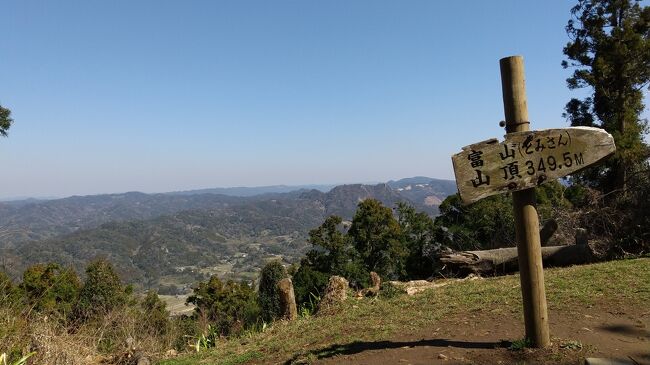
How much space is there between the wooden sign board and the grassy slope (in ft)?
8.03

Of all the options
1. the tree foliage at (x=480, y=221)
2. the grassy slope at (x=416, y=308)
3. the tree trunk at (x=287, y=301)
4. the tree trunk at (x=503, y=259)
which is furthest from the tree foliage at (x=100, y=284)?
the tree trunk at (x=503, y=259)

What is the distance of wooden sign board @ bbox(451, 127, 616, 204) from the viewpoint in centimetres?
366

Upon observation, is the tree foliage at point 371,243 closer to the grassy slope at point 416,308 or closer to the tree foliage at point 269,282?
the tree foliage at point 269,282

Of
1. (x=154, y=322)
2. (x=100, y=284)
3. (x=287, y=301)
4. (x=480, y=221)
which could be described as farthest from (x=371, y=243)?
(x=287, y=301)

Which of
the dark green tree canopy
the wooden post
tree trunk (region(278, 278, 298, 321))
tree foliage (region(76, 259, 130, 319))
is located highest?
the dark green tree canopy

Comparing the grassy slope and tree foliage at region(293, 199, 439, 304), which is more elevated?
the grassy slope

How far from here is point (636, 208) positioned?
29.5 feet

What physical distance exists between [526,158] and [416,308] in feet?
12.0

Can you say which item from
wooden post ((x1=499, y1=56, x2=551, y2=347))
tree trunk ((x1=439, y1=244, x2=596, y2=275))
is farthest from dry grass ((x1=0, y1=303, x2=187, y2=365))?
tree trunk ((x1=439, y1=244, x2=596, y2=275))

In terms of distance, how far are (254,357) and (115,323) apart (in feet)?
14.3

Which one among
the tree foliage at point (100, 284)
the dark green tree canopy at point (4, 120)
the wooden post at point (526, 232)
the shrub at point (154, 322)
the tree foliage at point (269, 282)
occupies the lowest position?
the tree foliage at point (269, 282)

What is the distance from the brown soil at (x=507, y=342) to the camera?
3693mm

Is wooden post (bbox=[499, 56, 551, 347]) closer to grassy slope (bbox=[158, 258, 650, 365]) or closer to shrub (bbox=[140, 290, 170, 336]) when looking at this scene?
grassy slope (bbox=[158, 258, 650, 365])

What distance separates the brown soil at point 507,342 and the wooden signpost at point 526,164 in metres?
0.27
